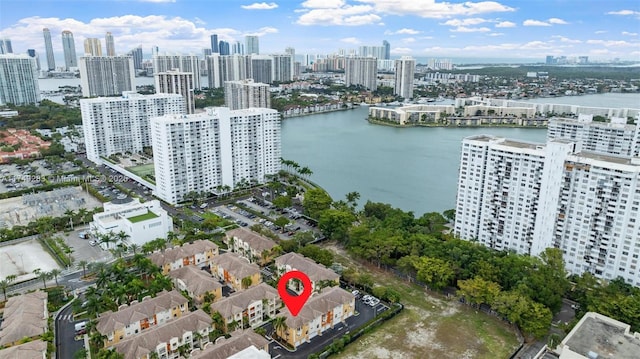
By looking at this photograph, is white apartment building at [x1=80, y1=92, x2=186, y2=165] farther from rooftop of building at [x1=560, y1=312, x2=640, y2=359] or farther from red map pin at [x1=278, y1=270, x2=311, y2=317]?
rooftop of building at [x1=560, y1=312, x2=640, y2=359]

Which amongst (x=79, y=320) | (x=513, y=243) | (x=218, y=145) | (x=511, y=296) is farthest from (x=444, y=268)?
(x=218, y=145)

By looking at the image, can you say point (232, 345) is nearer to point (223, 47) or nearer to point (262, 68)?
point (262, 68)

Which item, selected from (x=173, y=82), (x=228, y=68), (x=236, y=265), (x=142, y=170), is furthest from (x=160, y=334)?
(x=228, y=68)

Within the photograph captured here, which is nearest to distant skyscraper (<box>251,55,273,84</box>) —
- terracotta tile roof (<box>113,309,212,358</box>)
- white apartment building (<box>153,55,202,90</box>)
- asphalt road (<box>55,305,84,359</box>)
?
white apartment building (<box>153,55,202,90</box>)

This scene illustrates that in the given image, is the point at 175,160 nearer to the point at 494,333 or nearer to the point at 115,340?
the point at 115,340

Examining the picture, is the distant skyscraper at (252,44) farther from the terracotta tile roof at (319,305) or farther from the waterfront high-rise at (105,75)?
the terracotta tile roof at (319,305)

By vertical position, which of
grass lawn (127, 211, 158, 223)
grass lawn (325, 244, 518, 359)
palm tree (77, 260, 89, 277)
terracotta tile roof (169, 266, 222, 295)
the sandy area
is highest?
grass lawn (127, 211, 158, 223)
